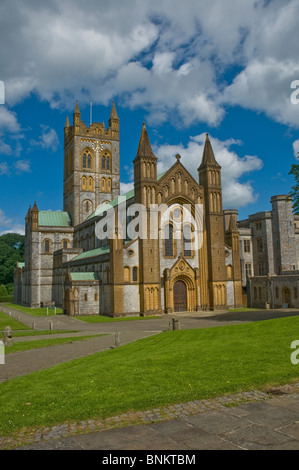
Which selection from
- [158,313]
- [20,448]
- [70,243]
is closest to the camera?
[20,448]

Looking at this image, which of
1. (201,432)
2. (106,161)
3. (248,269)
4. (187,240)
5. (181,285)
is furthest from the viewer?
(106,161)

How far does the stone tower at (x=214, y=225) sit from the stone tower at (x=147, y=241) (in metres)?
7.77

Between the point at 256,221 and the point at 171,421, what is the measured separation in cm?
5610

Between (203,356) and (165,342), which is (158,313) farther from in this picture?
(203,356)

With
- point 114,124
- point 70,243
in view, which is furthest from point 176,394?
point 114,124

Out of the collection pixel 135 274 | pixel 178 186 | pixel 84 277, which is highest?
pixel 178 186

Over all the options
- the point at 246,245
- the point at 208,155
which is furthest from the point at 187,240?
the point at 246,245

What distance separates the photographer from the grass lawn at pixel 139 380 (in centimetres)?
973

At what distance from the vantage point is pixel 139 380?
39.9 ft

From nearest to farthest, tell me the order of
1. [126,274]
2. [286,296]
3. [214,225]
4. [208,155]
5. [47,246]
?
[126,274] < [214,225] < [286,296] < [208,155] < [47,246]

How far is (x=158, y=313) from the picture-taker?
146ft

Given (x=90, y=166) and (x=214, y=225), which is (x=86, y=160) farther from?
(x=214, y=225)

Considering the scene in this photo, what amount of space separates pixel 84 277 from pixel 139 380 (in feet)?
122

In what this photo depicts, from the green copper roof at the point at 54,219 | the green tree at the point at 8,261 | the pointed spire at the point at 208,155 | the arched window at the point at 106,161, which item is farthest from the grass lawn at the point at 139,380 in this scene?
the green tree at the point at 8,261
